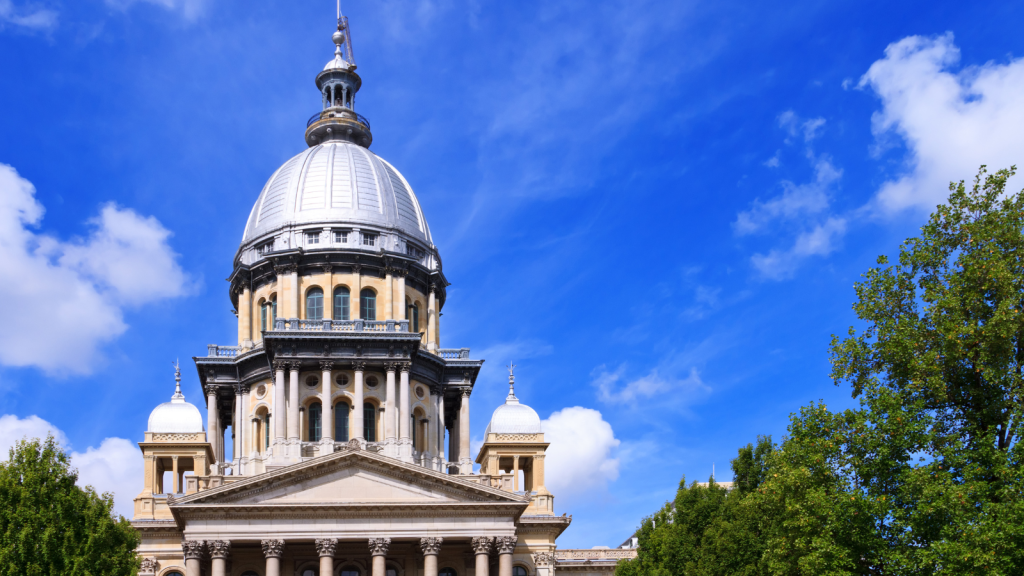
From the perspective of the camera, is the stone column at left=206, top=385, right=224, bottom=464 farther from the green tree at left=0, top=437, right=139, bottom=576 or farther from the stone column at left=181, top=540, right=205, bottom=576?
the green tree at left=0, top=437, right=139, bottom=576

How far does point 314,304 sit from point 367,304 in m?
3.19

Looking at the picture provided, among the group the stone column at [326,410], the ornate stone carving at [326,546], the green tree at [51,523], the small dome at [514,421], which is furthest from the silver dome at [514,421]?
the green tree at [51,523]

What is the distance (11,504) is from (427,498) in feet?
67.6

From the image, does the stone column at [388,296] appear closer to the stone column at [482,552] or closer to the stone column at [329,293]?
the stone column at [329,293]

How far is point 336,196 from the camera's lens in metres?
68.1

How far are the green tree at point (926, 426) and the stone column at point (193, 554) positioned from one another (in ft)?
95.4

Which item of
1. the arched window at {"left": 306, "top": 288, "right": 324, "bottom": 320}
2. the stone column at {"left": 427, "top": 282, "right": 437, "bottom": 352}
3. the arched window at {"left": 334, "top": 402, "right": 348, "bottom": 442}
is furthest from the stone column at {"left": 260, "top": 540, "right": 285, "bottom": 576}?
the stone column at {"left": 427, "top": 282, "right": 437, "bottom": 352}

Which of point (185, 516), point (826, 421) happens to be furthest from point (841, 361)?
point (185, 516)

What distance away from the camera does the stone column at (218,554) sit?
5044 cm

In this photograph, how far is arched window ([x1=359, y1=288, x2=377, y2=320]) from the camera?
65.1m

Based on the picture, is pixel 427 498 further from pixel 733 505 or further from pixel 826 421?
pixel 826 421

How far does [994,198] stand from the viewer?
31.0 m

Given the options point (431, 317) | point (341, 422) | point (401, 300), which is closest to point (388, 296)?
point (401, 300)

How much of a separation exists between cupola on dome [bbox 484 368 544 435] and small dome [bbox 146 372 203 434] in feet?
56.7
